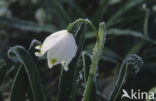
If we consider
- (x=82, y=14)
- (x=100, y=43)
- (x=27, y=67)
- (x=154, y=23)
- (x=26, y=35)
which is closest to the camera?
(x=100, y=43)

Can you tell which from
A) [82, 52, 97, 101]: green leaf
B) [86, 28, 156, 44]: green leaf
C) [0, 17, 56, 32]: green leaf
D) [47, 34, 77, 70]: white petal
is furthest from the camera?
[0, 17, 56, 32]: green leaf

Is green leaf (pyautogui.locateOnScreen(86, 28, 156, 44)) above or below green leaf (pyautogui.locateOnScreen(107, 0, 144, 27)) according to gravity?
below

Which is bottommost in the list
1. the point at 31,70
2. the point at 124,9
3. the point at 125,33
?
the point at 31,70

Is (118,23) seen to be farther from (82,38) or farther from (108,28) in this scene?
(82,38)

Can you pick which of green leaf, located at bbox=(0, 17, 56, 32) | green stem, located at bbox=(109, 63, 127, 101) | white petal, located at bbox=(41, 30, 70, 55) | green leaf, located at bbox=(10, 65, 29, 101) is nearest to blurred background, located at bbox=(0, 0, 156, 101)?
green leaf, located at bbox=(0, 17, 56, 32)

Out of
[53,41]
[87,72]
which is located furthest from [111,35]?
[53,41]

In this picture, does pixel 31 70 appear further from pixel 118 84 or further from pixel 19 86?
pixel 118 84

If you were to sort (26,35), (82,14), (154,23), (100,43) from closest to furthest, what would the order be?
(100,43) → (154,23) → (82,14) → (26,35)

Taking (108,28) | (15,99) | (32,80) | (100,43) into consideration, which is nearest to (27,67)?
(32,80)

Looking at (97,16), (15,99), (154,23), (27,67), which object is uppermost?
(97,16)

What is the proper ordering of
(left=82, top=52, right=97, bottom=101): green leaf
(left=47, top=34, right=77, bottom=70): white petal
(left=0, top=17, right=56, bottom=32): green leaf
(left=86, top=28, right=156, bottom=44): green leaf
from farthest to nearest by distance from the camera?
(left=0, top=17, right=56, bottom=32): green leaf → (left=86, top=28, right=156, bottom=44): green leaf → (left=82, top=52, right=97, bottom=101): green leaf → (left=47, top=34, right=77, bottom=70): white petal

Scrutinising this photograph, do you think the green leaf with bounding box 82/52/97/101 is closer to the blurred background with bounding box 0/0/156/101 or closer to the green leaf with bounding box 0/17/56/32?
the blurred background with bounding box 0/0/156/101
